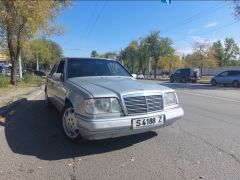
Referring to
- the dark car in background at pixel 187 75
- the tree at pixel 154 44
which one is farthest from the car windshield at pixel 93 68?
the tree at pixel 154 44

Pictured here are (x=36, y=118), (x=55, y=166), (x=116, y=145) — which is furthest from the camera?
(x=36, y=118)

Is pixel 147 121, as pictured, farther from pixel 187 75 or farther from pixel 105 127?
pixel 187 75

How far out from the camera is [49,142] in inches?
201

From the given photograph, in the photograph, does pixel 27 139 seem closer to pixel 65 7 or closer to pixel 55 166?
pixel 55 166

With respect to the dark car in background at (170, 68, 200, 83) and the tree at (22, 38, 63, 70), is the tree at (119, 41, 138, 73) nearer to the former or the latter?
the tree at (22, 38, 63, 70)

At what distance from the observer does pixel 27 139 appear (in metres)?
5.32

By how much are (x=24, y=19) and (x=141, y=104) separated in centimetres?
1529

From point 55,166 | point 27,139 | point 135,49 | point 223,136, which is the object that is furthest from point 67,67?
point 135,49

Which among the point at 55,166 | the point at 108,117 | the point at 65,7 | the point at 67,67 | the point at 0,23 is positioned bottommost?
the point at 55,166

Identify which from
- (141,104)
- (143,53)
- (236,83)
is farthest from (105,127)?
(143,53)

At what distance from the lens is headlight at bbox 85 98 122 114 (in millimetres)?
4293

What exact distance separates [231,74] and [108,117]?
Answer: 25326 millimetres

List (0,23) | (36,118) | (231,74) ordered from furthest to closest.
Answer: (231,74) < (0,23) < (36,118)

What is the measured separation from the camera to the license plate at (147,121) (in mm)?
4355
